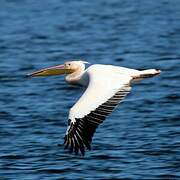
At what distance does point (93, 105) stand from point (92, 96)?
0.75 ft

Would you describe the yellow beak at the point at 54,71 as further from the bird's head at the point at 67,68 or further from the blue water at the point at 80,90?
the blue water at the point at 80,90

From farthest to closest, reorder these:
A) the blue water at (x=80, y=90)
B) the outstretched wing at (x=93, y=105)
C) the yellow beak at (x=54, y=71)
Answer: the yellow beak at (x=54, y=71), the blue water at (x=80, y=90), the outstretched wing at (x=93, y=105)

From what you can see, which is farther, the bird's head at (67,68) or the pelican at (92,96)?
the bird's head at (67,68)

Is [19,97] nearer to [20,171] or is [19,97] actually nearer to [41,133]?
[41,133]

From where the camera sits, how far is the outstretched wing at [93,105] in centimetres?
846

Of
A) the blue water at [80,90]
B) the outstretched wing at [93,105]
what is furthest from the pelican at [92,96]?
the blue water at [80,90]

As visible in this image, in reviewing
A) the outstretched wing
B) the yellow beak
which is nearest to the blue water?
the yellow beak

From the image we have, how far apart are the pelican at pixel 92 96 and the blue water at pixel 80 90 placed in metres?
1.06

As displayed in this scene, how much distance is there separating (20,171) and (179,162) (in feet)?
6.03

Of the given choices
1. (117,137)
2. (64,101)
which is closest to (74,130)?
(117,137)

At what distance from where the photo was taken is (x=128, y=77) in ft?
31.0

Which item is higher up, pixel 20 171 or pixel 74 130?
pixel 74 130

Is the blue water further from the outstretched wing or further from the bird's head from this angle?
the outstretched wing

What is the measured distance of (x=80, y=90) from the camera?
1477cm
